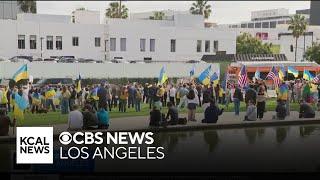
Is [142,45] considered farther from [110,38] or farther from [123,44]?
[110,38]

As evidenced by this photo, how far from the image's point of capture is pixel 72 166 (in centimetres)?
1020

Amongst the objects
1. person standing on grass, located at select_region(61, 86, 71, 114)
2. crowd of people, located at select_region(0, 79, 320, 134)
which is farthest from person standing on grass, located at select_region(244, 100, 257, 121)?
person standing on grass, located at select_region(61, 86, 71, 114)

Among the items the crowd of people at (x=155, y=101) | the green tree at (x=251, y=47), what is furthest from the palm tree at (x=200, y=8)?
the crowd of people at (x=155, y=101)

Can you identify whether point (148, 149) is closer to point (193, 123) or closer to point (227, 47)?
point (193, 123)

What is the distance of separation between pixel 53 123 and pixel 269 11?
18577cm

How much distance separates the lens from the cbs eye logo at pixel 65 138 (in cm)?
1658

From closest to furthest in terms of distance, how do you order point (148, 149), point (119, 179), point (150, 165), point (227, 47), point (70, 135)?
point (119, 179) → point (150, 165) → point (148, 149) → point (70, 135) → point (227, 47)

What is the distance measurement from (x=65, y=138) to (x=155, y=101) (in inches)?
359

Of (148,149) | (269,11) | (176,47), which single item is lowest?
(148,149)

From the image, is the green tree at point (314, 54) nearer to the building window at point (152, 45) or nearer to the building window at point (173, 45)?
the building window at point (173, 45)

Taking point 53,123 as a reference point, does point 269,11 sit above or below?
above

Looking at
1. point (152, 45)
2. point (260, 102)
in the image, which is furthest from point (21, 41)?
point (260, 102)

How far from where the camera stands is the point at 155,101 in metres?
25.8

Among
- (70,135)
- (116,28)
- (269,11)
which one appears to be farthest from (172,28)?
(269,11)
